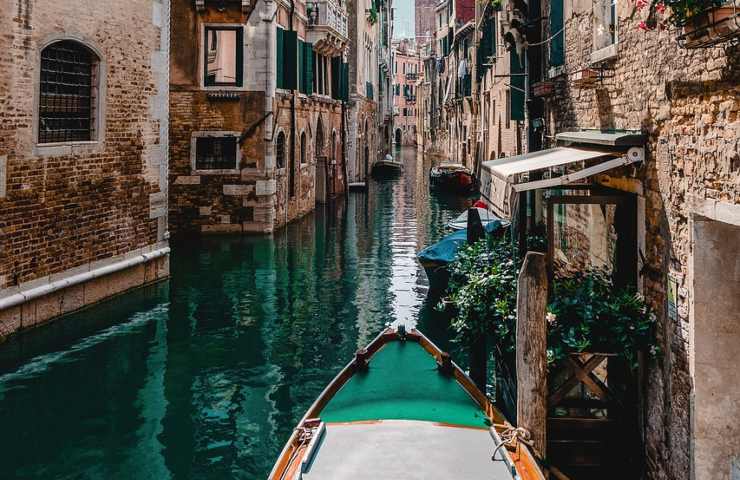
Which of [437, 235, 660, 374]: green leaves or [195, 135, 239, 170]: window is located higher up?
[195, 135, 239, 170]: window

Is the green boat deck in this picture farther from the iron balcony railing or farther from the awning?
the iron balcony railing

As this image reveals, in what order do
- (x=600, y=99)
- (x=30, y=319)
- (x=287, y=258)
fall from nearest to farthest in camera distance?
(x=600, y=99) → (x=30, y=319) → (x=287, y=258)

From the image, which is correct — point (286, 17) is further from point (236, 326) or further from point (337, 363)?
point (337, 363)

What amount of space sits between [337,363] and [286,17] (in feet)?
44.1

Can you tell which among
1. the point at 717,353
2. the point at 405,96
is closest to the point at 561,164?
the point at 717,353

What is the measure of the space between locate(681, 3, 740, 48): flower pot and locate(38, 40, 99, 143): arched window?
27.8ft

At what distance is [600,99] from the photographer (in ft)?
25.1

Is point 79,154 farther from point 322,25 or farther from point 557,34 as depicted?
point 322,25

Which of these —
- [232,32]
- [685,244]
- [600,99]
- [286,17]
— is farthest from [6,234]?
[286,17]

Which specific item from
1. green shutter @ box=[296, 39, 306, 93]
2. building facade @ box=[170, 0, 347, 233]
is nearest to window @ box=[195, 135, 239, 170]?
building facade @ box=[170, 0, 347, 233]

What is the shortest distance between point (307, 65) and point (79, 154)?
12.3m

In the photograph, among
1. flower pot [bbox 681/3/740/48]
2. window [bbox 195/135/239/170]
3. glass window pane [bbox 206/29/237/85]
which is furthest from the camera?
window [bbox 195/135/239/170]

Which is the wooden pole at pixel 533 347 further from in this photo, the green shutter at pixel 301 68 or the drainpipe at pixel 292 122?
the green shutter at pixel 301 68

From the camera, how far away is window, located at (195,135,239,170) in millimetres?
19172
